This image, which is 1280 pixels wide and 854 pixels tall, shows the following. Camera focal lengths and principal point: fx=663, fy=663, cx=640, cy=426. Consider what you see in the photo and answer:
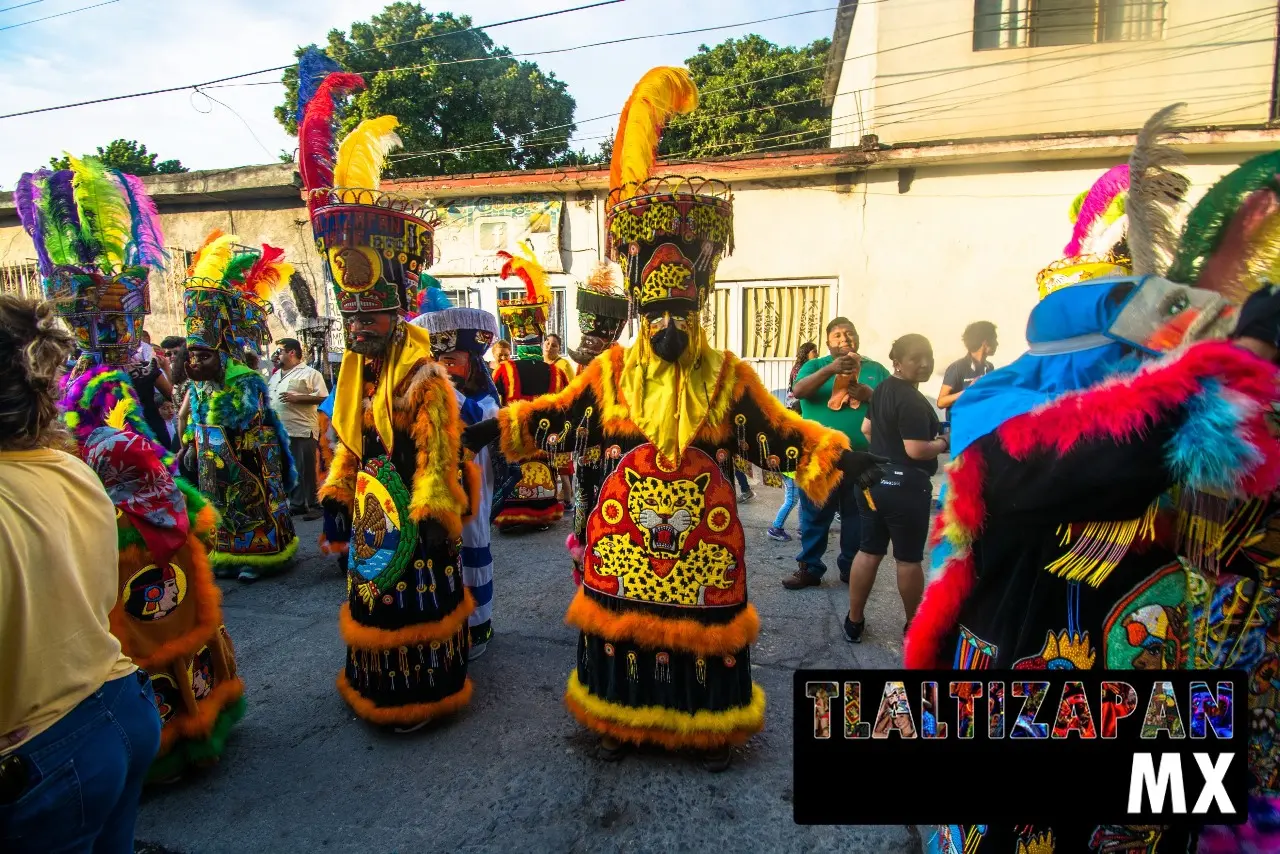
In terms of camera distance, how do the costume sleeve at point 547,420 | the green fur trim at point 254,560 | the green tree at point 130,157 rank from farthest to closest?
the green tree at point 130,157 → the green fur trim at point 254,560 → the costume sleeve at point 547,420

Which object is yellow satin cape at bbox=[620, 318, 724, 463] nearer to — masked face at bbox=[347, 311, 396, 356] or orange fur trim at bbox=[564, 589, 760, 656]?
orange fur trim at bbox=[564, 589, 760, 656]

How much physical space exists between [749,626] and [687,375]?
3.70 ft

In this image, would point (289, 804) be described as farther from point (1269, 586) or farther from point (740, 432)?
point (1269, 586)

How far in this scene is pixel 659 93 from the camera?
3076 millimetres

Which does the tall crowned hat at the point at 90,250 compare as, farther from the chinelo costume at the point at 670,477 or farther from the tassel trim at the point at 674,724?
the tassel trim at the point at 674,724

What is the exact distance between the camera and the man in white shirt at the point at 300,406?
283 inches

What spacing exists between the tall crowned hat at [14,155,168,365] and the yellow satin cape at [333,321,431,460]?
222 centimetres

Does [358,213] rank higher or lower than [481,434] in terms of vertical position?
higher

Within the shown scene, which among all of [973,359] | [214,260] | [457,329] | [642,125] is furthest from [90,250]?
[973,359]

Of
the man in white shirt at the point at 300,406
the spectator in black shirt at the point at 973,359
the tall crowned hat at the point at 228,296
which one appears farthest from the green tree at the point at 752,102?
the tall crowned hat at the point at 228,296

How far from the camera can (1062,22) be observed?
1127 centimetres

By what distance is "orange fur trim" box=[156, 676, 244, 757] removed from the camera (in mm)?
2795

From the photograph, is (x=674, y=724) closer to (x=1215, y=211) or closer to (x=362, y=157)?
(x=1215, y=211)

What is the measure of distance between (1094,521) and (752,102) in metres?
23.0
